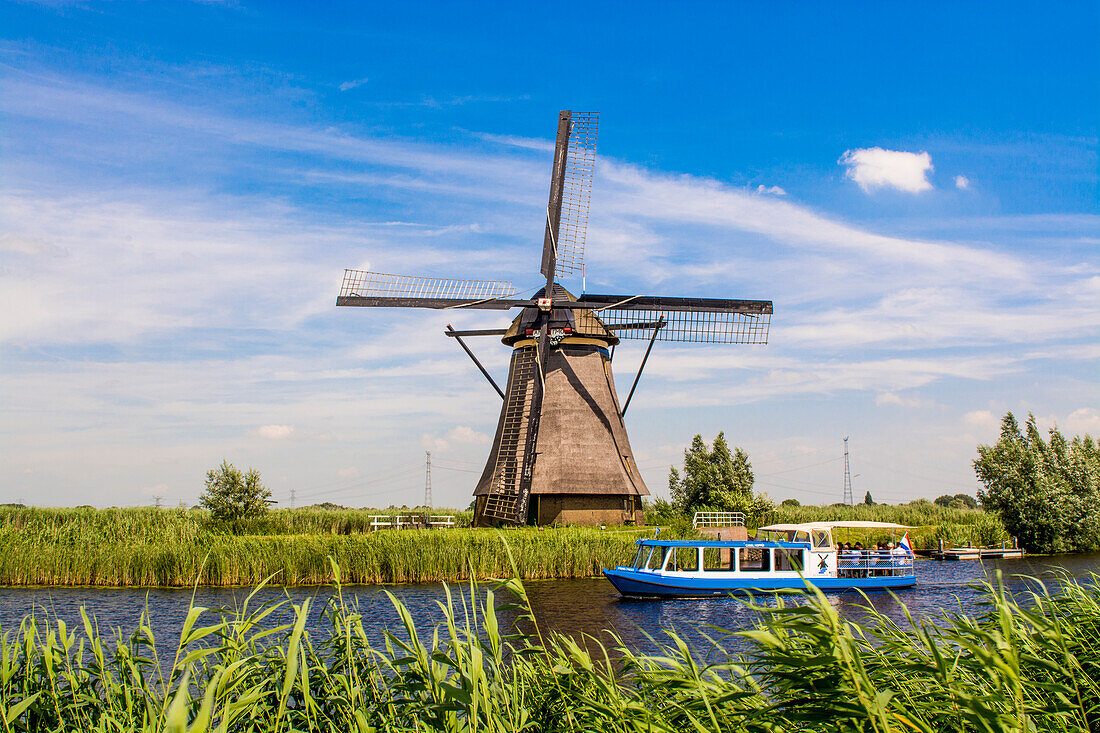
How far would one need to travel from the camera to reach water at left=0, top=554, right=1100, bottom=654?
46.4 feet

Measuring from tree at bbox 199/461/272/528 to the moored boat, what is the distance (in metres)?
12.8

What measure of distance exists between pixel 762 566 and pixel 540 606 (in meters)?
9.06

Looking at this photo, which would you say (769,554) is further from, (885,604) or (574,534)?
(574,534)

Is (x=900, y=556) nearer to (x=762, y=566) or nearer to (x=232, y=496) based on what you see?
(x=762, y=566)

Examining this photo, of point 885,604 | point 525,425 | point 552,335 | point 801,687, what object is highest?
point 552,335

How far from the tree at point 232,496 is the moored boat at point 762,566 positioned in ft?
42.0

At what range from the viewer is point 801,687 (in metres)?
3.70

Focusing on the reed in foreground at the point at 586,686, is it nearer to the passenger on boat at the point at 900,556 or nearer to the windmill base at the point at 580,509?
the passenger on boat at the point at 900,556

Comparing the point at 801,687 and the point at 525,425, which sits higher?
the point at 525,425

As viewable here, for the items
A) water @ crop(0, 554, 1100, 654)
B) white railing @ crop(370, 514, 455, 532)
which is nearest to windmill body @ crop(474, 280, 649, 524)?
white railing @ crop(370, 514, 455, 532)

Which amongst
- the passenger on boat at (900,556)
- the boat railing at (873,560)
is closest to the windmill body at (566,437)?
the boat railing at (873,560)

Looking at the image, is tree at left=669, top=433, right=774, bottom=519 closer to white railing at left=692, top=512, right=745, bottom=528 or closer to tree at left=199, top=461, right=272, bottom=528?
white railing at left=692, top=512, right=745, bottom=528

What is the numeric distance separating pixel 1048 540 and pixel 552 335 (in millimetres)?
24260

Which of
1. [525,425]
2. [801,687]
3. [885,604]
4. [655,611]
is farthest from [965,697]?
[525,425]
